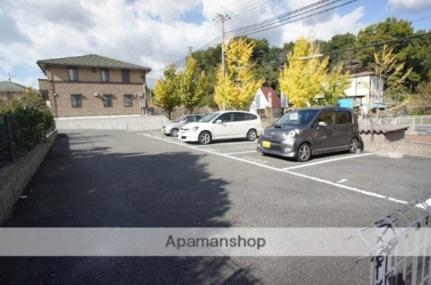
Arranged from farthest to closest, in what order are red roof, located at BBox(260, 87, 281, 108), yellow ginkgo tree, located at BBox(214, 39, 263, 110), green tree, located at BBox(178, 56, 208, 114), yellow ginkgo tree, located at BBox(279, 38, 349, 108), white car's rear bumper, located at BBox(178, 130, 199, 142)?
red roof, located at BBox(260, 87, 281, 108), green tree, located at BBox(178, 56, 208, 114), yellow ginkgo tree, located at BBox(214, 39, 263, 110), yellow ginkgo tree, located at BBox(279, 38, 349, 108), white car's rear bumper, located at BBox(178, 130, 199, 142)

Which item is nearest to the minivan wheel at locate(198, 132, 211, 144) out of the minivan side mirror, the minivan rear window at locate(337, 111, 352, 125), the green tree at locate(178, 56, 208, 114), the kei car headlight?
the kei car headlight

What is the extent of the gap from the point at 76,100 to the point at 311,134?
25.1m

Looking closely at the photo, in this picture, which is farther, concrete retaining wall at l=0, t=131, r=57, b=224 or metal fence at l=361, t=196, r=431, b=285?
concrete retaining wall at l=0, t=131, r=57, b=224

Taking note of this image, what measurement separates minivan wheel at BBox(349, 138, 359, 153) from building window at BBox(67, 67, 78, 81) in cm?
2627

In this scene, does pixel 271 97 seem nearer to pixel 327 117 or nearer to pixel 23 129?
pixel 327 117

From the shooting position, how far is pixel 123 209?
13.1 feet

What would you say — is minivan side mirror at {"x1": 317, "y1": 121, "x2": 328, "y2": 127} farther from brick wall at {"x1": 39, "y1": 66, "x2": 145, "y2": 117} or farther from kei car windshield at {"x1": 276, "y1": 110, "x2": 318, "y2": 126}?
brick wall at {"x1": 39, "y1": 66, "x2": 145, "y2": 117}

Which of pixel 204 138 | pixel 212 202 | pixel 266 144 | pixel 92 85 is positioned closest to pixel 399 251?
pixel 212 202

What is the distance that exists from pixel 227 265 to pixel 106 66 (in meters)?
28.3

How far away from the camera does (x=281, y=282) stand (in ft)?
7.56

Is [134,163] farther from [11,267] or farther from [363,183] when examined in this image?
[363,183]

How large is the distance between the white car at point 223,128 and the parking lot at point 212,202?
327 cm

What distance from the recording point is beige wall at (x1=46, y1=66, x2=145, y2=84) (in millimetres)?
24247

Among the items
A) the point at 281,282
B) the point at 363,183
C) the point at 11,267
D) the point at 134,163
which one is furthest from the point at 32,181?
the point at 363,183
